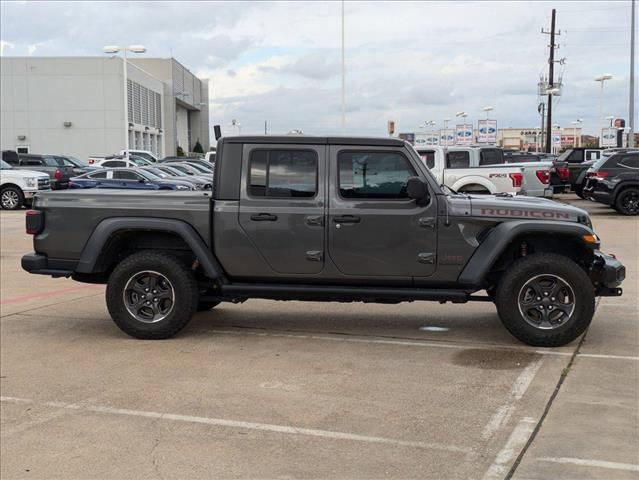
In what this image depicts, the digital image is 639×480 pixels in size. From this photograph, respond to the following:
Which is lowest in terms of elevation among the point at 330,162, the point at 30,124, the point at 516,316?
the point at 516,316

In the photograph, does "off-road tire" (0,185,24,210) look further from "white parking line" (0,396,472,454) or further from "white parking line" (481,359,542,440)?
"white parking line" (481,359,542,440)

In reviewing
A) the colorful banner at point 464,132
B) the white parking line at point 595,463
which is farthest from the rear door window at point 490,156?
→ the colorful banner at point 464,132

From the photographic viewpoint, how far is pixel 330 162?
6500mm

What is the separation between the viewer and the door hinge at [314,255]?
6402 mm

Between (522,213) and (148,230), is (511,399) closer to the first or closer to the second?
(522,213)

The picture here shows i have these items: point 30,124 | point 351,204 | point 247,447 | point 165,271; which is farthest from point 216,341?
point 30,124

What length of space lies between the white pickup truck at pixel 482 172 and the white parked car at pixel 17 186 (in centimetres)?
1301

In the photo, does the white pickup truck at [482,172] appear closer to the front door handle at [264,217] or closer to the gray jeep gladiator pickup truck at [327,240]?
the gray jeep gladiator pickup truck at [327,240]

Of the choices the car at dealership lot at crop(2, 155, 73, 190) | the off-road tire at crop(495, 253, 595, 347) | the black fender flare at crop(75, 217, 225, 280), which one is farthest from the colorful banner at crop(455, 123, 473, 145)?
the black fender flare at crop(75, 217, 225, 280)

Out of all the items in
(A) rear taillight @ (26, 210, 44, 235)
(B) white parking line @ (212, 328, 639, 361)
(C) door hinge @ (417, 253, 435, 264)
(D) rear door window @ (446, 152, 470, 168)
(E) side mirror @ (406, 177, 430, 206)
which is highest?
(D) rear door window @ (446, 152, 470, 168)

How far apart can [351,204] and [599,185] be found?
51.0ft

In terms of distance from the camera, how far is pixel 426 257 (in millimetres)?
6316

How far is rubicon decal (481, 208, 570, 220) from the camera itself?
6.25 metres

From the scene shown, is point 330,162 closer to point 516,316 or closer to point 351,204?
point 351,204
